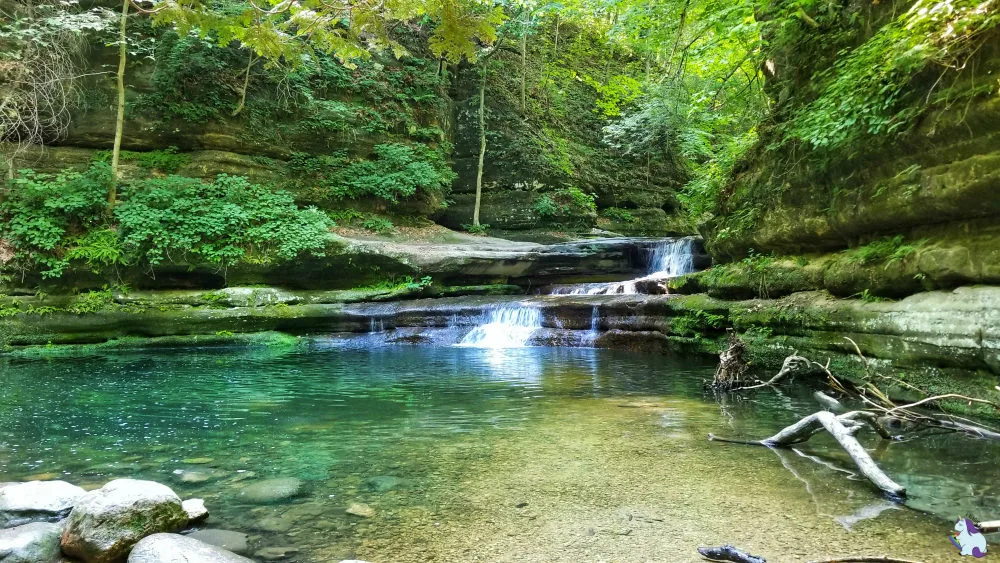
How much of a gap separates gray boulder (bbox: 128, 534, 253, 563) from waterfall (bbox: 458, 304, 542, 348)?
937cm

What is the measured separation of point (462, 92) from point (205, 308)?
13.1 m

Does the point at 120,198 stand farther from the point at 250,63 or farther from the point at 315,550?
the point at 315,550

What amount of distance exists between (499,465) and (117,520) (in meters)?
2.15

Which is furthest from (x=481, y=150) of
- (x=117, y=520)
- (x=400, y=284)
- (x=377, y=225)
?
(x=117, y=520)

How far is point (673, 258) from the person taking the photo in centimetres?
1438

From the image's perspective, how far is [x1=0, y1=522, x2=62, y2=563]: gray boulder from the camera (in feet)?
7.37

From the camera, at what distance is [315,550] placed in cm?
246

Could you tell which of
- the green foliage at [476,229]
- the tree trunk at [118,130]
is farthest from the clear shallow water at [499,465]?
the green foliage at [476,229]

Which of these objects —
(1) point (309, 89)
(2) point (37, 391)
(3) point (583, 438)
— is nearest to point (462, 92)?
(1) point (309, 89)

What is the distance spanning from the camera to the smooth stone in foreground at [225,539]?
8.17 ft

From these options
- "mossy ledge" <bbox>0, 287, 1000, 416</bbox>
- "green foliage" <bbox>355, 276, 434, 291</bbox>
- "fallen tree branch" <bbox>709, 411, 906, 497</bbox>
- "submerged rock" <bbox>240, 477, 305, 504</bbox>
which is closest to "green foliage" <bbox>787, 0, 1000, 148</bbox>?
"mossy ledge" <bbox>0, 287, 1000, 416</bbox>

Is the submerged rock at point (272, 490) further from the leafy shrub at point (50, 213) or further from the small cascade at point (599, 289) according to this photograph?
the leafy shrub at point (50, 213)

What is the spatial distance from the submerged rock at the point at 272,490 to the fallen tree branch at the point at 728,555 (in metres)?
2.28

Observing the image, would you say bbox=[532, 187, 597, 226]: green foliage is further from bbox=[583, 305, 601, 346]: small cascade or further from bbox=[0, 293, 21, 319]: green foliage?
bbox=[0, 293, 21, 319]: green foliage
